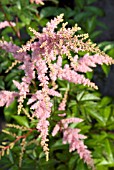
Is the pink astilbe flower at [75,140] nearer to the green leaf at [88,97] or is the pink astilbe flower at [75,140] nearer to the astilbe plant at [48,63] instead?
the astilbe plant at [48,63]

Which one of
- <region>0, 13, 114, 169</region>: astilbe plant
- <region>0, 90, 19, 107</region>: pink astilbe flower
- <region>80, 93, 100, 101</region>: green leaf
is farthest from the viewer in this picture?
<region>80, 93, 100, 101</region>: green leaf

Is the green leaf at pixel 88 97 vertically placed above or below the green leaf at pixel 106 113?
above

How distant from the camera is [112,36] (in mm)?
4840

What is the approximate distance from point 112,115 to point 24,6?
1391 millimetres

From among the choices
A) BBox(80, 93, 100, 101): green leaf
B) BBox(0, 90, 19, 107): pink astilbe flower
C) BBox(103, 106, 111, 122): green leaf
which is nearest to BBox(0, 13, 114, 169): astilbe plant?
BBox(0, 90, 19, 107): pink astilbe flower

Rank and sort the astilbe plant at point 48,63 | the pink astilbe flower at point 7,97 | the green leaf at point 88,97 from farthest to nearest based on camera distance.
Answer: the green leaf at point 88,97 < the pink astilbe flower at point 7,97 < the astilbe plant at point 48,63

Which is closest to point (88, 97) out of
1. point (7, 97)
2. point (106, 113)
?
point (106, 113)

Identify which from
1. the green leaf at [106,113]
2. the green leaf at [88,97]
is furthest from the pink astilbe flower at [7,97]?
the green leaf at [106,113]

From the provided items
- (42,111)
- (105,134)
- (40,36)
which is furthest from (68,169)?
(40,36)

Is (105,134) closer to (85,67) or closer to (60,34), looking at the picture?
(85,67)

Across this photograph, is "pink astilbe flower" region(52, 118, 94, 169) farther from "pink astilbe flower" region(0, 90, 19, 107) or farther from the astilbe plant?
"pink astilbe flower" region(0, 90, 19, 107)

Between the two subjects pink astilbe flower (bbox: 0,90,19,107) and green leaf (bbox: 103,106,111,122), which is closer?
pink astilbe flower (bbox: 0,90,19,107)

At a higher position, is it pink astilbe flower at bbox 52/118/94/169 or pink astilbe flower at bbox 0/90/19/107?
pink astilbe flower at bbox 0/90/19/107

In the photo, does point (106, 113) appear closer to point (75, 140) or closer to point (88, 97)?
point (88, 97)
